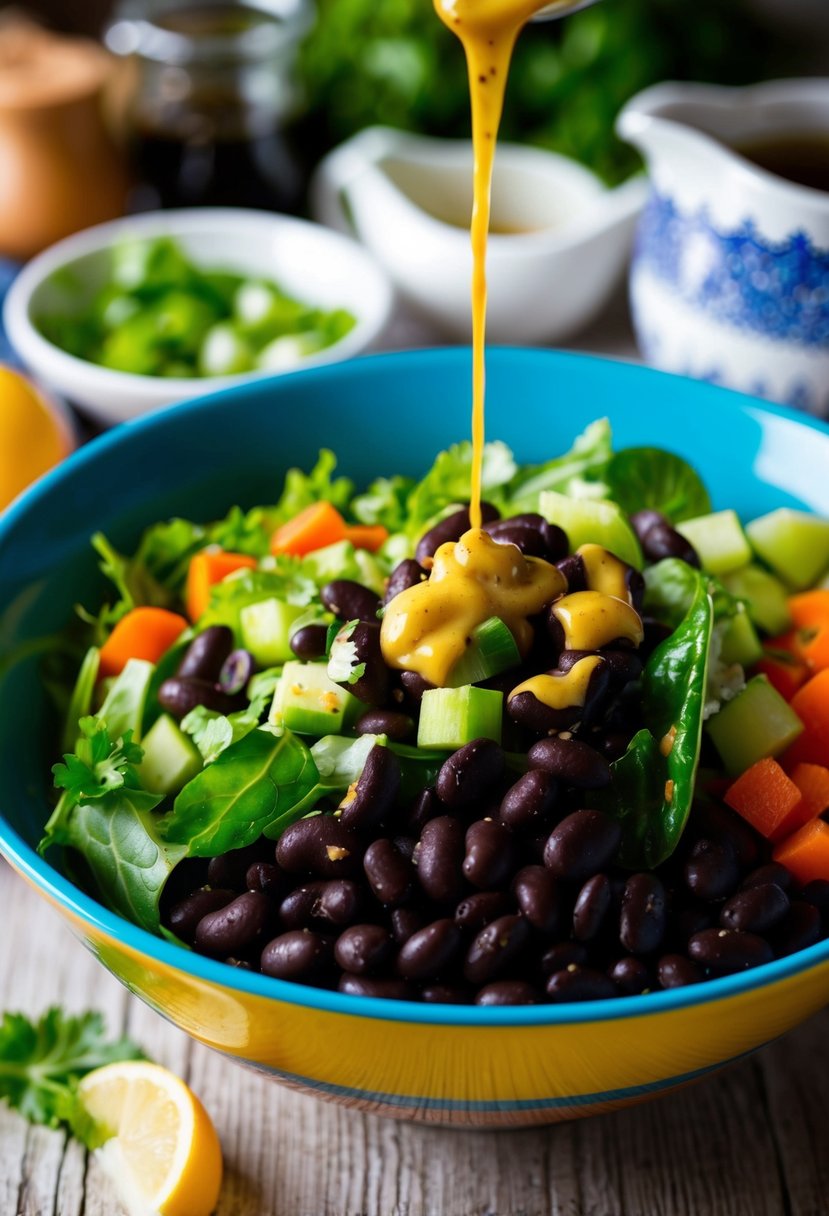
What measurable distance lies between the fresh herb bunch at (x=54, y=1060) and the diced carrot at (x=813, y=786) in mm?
1276

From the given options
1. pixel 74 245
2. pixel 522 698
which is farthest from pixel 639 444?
pixel 74 245

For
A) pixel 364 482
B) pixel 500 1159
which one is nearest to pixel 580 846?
pixel 500 1159

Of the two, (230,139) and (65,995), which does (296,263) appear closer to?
(230,139)

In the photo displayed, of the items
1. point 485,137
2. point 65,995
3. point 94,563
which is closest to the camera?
point 485,137

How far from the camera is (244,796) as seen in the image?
2201 mm

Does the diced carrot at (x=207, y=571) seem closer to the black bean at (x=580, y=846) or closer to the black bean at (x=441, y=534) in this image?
the black bean at (x=441, y=534)

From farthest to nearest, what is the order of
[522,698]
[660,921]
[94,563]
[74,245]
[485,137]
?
[74,245] < [94,563] < [485,137] < [522,698] < [660,921]

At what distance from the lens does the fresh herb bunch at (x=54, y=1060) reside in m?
2.36

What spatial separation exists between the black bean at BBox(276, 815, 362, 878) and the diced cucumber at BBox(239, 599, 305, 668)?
50 cm

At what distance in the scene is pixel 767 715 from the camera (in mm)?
2404

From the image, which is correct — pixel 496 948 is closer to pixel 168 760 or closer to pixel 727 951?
pixel 727 951

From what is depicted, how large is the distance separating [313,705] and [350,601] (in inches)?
8.5

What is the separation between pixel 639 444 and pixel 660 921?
145 cm

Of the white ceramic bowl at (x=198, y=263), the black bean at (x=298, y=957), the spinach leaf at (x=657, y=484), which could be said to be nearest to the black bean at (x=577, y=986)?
the black bean at (x=298, y=957)
